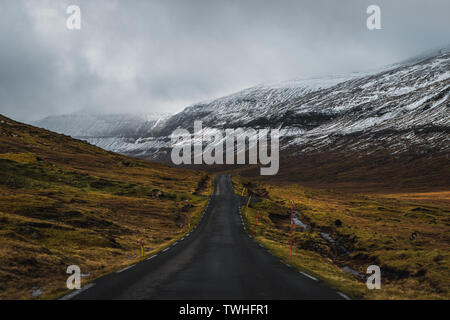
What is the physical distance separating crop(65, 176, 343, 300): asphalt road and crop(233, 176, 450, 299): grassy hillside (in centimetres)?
202

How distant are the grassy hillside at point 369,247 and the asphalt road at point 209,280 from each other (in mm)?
2021

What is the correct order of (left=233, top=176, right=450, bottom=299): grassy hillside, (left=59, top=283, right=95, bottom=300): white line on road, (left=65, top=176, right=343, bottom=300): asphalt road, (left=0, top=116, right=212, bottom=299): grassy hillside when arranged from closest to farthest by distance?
1. (left=59, top=283, right=95, bottom=300): white line on road
2. (left=65, top=176, right=343, bottom=300): asphalt road
3. (left=0, top=116, right=212, bottom=299): grassy hillside
4. (left=233, top=176, right=450, bottom=299): grassy hillside

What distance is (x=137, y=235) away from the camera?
1517 inches

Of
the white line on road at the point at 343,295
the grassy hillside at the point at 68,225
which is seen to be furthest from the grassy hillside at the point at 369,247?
the grassy hillside at the point at 68,225

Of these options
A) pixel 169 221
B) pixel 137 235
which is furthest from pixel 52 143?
pixel 137 235

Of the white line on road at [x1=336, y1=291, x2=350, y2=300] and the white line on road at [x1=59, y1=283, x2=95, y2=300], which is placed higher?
the white line on road at [x1=59, y1=283, x2=95, y2=300]

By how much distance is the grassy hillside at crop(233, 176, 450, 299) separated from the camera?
70.2 ft

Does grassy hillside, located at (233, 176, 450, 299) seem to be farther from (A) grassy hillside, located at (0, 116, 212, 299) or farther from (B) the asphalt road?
(A) grassy hillside, located at (0, 116, 212, 299)

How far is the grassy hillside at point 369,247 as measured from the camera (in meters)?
21.4

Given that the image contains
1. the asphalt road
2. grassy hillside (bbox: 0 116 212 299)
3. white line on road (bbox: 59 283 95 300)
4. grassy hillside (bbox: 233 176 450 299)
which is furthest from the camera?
grassy hillside (bbox: 233 176 450 299)

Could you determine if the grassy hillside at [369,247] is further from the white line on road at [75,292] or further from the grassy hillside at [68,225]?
the grassy hillside at [68,225]

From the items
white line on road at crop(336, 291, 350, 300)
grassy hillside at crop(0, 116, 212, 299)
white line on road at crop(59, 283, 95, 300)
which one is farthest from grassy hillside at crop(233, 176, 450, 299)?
grassy hillside at crop(0, 116, 212, 299)

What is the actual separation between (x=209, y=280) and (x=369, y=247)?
28284mm

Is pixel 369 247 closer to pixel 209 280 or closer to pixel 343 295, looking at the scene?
pixel 343 295
